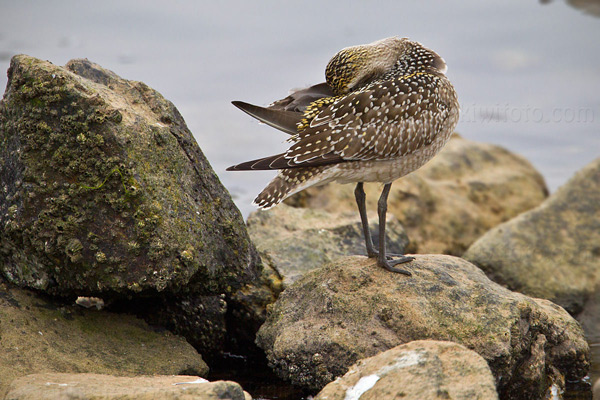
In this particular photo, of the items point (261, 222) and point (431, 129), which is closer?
point (431, 129)

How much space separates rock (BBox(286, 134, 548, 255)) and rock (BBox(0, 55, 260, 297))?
4416 mm

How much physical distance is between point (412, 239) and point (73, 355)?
19.3 feet

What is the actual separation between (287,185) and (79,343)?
220cm

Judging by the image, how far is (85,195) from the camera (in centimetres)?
579

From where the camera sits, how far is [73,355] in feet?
18.9

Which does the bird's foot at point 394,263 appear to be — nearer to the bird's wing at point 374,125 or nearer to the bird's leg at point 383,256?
the bird's leg at point 383,256

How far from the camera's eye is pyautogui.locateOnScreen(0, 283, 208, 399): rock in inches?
219

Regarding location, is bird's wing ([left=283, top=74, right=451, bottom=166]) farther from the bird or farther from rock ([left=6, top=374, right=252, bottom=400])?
rock ([left=6, top=374, right=252, bottom=400])

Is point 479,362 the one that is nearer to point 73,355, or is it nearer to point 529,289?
point 73,355

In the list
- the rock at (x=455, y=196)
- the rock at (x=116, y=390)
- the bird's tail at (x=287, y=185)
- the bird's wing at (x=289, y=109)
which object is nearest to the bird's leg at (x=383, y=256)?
the bird's tail at (x=287, y=185)

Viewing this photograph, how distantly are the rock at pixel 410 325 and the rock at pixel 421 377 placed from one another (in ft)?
2.83

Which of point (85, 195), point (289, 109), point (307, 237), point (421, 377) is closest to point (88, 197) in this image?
point (85, 195)

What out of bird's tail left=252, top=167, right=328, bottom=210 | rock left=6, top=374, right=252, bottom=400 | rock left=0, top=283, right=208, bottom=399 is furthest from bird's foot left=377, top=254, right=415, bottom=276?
rock left=6, top=374, right=252, bottom=400

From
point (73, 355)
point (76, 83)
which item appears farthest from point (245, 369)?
point (76, 83)
